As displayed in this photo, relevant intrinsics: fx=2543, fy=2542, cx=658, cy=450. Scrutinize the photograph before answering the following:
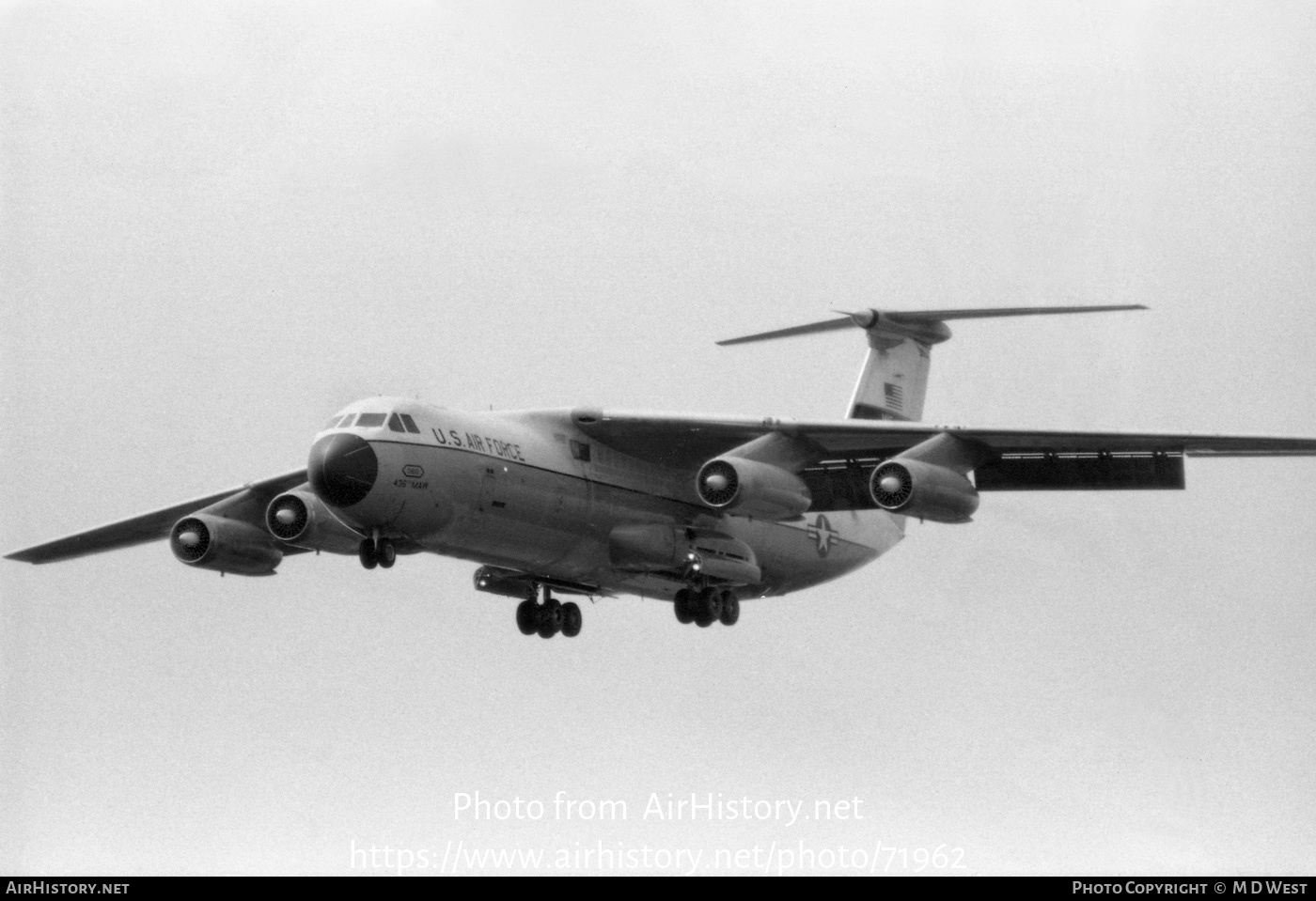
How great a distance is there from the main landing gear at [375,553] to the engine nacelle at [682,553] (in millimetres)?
2967

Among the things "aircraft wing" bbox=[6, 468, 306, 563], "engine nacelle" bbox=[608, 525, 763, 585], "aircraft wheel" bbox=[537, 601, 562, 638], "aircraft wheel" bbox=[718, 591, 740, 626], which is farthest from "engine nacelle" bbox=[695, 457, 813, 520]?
"aircraft wing" bbox=[6, 468, 306, 563]

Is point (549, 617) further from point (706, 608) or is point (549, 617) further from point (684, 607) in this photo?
point (706, 608)

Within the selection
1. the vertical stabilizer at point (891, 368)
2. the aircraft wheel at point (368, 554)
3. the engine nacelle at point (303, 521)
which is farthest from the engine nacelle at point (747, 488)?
the engine nacelle at point (303, 521)

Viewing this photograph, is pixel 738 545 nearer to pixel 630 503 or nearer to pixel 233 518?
pixel 630 503

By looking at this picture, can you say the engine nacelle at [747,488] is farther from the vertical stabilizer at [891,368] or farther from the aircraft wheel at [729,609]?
the vertical stabilizer at [891,368]

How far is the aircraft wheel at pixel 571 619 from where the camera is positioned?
31147 mm

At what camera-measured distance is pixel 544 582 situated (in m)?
30.7

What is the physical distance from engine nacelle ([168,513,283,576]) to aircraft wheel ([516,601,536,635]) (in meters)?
3.02

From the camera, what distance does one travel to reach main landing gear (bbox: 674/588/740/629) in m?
30.2

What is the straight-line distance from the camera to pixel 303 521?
96.2 ft
